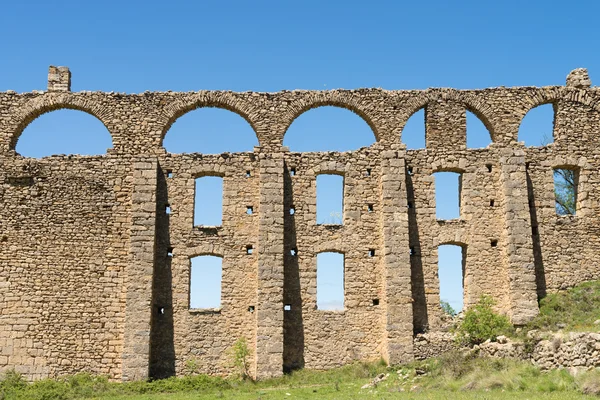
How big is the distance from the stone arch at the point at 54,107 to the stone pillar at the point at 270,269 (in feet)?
16.7

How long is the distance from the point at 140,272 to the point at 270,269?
366cm

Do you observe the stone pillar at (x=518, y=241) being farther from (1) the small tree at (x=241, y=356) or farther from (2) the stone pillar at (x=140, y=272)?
(2) the stone pillar at (x=140, y=272)

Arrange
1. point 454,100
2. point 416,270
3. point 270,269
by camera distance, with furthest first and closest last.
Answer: point 454,100 < point 416,270 < point 270,269

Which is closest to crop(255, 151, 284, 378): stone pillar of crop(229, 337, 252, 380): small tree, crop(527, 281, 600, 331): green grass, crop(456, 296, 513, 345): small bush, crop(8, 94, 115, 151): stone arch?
crop(229, 337, 252, 380): small tree

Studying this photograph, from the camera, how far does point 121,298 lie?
19.4m

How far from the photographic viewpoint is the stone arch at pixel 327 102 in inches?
814

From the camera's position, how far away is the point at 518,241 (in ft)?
64.0

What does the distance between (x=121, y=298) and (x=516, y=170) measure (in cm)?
1209

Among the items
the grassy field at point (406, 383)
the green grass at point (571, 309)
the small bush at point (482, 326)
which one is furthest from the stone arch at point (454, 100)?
the grassy field at point (406, 383)

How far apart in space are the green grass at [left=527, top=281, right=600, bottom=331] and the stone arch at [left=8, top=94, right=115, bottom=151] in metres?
13.7

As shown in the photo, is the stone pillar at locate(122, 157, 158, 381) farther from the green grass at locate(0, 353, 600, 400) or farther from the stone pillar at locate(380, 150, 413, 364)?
the stone pillar at locate(380, 150, 413, 364)

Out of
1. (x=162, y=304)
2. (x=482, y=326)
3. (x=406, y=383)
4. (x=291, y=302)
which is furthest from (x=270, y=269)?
(x=482, y=326)

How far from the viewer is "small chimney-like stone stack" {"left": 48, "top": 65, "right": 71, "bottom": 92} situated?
21141mm

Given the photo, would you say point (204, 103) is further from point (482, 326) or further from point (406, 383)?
point (482, 326)
